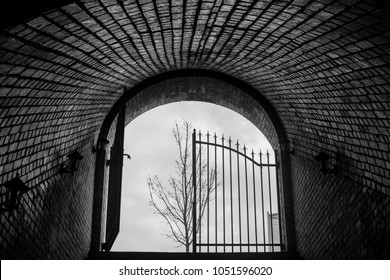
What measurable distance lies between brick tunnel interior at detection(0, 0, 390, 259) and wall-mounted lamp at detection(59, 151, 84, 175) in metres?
0.09

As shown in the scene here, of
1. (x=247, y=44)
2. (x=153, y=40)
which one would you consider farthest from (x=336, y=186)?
(x=153, y=40)

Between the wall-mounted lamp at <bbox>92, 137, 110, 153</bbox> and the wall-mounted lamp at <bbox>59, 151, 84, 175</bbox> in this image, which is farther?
the wall-mounted lamp at <bbox>92, 137, 110, 153</bbox>

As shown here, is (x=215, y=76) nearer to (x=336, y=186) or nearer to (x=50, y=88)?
(x=336, y=186)

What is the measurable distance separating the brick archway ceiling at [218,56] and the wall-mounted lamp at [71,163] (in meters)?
0.26

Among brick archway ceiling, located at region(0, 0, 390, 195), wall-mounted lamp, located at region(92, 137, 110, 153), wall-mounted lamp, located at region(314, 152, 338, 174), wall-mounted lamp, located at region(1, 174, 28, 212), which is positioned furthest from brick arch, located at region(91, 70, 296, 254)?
wall-mounted lamp, located at region(1, 174, 28, 212)

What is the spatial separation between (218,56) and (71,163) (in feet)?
8.20

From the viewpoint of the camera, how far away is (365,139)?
3949 mm

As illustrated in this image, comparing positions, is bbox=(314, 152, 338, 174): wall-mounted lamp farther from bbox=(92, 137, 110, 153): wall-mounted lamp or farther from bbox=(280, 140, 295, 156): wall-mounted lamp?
bbox=(92, 137, 110, 153): wall-mounted lamp

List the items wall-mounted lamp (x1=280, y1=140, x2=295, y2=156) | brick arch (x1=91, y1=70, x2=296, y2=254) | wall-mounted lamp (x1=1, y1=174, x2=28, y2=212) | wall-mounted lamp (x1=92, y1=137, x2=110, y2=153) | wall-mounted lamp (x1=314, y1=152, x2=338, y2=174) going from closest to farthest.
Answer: wall-mounted lamp (x1=1, y1=174, x2=28, y2=212), wall-mounted lamp (x1=314, y1=152, x2=338, y2=174), wall-mounted lamp (x1=92, y1=137, x2=110, y2=153), brick arch (x1=91, y1=70, x2=296, y2=254), wall-mounted lamp (x1=280, y1=140, x2=295, y2=156)

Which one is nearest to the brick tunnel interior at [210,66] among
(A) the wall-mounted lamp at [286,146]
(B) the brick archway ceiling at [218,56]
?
(B) the brick archway ceiling at [218,56]

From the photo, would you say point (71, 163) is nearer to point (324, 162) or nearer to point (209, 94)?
point (324, 162)

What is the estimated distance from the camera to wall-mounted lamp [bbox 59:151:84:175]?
4.93 metres

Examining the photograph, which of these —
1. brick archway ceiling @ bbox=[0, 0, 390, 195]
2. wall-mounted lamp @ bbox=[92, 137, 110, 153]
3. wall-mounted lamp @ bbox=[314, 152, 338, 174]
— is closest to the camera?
brick archway ceiling @ bbox=[0, 0, 390, 195]

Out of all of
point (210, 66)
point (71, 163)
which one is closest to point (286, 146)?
point (210, 66)
